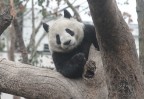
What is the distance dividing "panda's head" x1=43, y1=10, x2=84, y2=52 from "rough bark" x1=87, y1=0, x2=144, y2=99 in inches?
47.5

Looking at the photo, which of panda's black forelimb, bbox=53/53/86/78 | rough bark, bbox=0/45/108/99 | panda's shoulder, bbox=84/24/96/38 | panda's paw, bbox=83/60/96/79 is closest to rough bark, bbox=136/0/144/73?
panda's shoulder, bbox=84/24/96/38

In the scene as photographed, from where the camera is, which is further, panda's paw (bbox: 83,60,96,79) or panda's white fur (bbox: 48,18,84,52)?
panda's white fur (bbox: 48,18,84,52)

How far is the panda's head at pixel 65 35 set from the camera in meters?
3.95

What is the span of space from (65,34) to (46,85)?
861 millimetres

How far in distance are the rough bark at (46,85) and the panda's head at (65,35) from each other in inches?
26.1

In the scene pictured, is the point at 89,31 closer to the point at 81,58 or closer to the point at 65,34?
the point at 65,34

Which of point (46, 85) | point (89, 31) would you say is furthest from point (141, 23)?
point (46, 85)

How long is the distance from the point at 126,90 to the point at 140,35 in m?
1.85

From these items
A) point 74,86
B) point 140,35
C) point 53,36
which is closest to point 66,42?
point 53,36

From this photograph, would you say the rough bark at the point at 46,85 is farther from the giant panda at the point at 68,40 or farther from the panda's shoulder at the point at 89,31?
the panda's shoulder at the point at 89,31

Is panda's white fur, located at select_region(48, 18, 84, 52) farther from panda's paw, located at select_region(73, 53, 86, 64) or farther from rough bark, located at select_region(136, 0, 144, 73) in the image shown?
rough bark, located at select_region(136, 0, 144, 73)

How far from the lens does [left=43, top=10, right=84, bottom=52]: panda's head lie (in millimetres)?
3951

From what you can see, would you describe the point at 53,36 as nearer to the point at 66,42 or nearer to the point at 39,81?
the point at 66,42

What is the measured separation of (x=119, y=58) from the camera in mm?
2721
